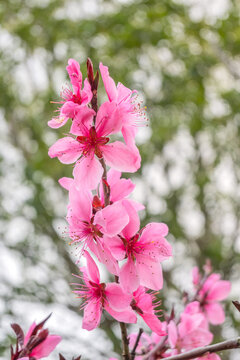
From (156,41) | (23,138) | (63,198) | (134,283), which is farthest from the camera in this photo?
(23,138)

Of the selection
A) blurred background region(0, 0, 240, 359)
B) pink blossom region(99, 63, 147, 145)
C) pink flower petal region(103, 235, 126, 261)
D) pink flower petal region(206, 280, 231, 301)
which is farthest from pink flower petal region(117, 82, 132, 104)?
blurred background region(0, 0, 240, 359)

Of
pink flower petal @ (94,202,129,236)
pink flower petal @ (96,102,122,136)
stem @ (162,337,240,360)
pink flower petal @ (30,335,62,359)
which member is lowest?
pink flower petal @ (30,335,62,359)

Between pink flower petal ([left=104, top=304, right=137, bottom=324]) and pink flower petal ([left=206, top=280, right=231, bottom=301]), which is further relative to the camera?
pink flower petal ([left=206, top=280, right=231, bottom=301])

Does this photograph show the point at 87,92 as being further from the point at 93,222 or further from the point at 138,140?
the point at 138,140

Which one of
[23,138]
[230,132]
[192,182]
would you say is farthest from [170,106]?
[23,138]

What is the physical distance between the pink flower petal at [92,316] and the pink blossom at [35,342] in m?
0.06

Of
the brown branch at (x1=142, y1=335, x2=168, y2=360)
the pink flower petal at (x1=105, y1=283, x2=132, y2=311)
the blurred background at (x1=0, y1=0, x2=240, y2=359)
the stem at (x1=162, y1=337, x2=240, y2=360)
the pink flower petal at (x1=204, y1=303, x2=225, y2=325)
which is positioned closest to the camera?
the stem at (x1=162, y1=337, x2=240, y2=360)

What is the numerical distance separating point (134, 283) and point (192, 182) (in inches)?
153

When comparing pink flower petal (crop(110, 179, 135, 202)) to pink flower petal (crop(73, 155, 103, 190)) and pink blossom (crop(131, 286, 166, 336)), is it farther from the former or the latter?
pink blossom (crop(131, 286, 166, 336))

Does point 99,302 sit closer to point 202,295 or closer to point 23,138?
point 202,295

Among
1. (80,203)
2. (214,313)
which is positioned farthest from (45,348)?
(214,313)

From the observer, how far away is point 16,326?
0.66 m

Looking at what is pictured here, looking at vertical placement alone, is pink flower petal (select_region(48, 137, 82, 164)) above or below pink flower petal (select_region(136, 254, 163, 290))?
above

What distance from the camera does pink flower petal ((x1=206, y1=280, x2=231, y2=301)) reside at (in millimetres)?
1100
